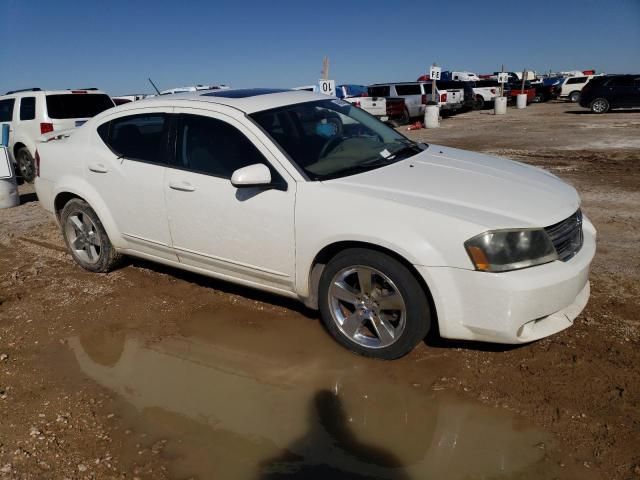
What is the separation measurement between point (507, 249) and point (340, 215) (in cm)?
100

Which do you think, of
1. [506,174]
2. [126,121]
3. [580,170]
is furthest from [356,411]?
[580,170]

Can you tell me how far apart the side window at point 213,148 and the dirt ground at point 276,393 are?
120 centimetres

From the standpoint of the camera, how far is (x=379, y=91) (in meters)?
22.9

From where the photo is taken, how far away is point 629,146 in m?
12.1

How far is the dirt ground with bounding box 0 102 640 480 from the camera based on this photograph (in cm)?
261

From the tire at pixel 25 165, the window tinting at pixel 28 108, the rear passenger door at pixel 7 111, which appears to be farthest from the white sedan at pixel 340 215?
the rear passenger door at pixel 7 111

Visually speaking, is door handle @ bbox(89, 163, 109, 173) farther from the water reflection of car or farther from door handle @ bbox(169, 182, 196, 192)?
the water reflection of car

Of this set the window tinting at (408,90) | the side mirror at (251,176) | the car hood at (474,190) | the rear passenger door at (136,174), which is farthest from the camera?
the window tinting at (408,90)

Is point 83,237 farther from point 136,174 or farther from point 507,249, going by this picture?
point 507,249

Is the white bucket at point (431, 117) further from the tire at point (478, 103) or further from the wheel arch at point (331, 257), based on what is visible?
the wheel arch at point (331, 257)

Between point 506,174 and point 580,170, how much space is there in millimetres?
6619

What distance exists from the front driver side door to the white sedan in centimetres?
1

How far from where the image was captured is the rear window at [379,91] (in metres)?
22.7

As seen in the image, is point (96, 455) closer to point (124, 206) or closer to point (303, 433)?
point (303, 433)
